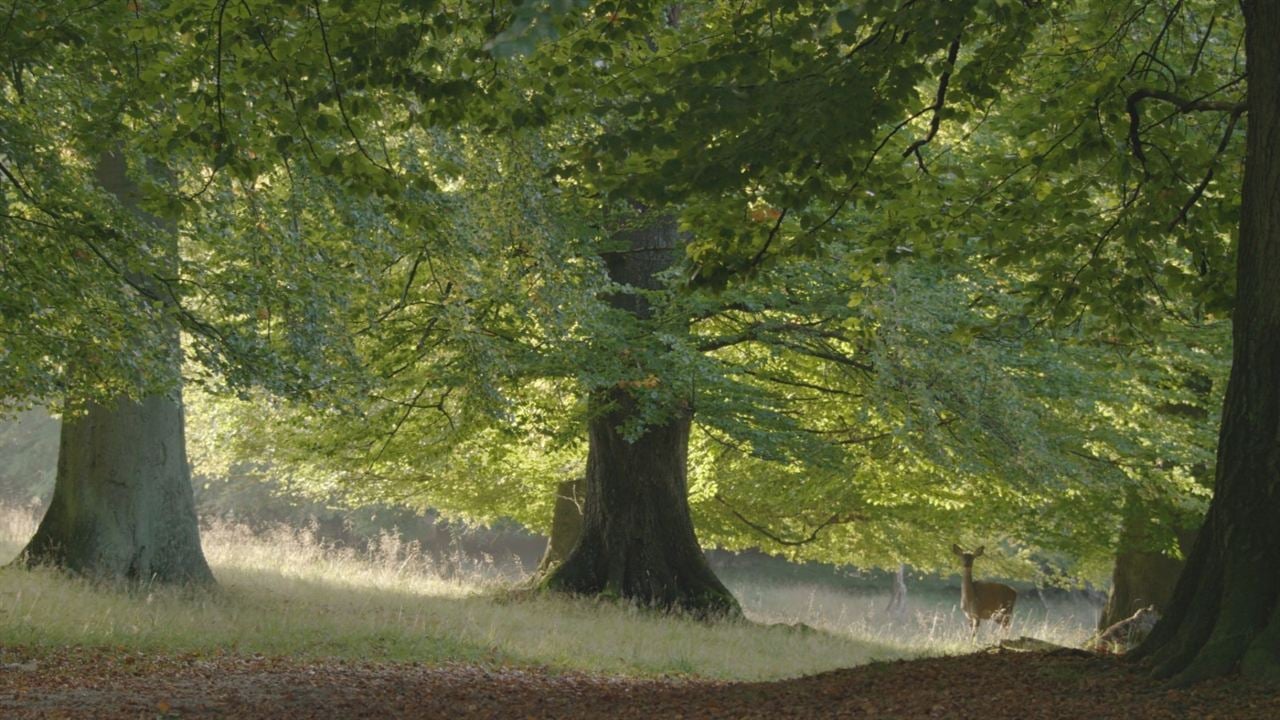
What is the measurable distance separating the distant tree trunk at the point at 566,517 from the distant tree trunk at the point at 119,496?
6.78 meters

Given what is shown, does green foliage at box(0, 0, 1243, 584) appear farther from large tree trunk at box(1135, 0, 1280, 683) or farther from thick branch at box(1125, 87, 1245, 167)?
large tree trunk at box(1135, 0, 1280, 683)

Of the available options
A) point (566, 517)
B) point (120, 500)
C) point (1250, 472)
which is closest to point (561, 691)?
point (1250, 472)

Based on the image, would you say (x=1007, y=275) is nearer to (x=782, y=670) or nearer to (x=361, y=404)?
(x=782, y=670)

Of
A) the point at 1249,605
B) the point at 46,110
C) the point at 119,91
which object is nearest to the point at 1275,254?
the point at 1249,605

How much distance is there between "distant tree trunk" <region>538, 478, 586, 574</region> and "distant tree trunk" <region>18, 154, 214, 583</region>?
6.78 m

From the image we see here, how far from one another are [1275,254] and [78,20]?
289 inches

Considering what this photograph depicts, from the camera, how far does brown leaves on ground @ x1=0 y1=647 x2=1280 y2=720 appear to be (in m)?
5.97

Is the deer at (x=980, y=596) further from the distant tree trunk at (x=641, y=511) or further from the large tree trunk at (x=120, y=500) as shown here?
the large tree trunk at (x=120, y=500)

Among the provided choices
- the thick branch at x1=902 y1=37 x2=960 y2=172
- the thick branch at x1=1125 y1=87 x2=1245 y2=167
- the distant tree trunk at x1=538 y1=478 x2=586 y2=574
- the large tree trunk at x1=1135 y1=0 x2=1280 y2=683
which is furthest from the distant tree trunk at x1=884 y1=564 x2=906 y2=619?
the large tree trunk at x1=1135 y1=0 x2=1280 y2=683

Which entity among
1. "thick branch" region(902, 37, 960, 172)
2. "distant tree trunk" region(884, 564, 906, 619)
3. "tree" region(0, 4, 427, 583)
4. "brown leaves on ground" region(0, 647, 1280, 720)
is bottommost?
"brown leaves on ground" region(0, 647, 1280, 720)

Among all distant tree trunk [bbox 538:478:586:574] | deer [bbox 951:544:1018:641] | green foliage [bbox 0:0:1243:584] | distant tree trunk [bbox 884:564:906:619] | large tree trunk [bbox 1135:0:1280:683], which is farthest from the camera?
distant tree trunk [bbox 884:564:906:619]

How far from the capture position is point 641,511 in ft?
52.8

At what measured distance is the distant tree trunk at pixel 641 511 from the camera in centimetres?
1596

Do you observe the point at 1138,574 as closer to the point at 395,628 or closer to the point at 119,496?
the point at 395,628
